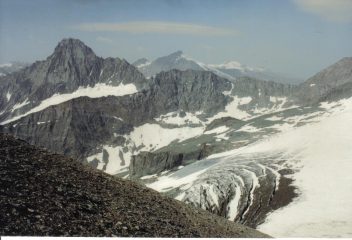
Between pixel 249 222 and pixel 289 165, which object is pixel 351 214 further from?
pixel 289 165

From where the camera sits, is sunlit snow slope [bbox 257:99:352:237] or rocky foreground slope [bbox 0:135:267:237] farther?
sunlit snow slope [bbox 257:99:352:237]

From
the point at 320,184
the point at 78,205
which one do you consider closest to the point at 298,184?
the point at 320,184

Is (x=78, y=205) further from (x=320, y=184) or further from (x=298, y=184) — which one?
(x=298, y=184)

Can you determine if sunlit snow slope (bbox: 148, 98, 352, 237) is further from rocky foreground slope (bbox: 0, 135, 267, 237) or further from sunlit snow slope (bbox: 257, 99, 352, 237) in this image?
rocky foreground slope (bbox: 0, 135, 267, 237)

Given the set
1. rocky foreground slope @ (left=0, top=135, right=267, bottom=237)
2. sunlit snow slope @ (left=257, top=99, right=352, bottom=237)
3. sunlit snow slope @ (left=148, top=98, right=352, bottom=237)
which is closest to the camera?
rocky foreground slope @ (left=0, top=135, right=267, bottom=237)

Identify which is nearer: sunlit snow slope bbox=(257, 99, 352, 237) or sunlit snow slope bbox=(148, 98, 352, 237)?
sunlit snow slope bbox=(257, 99, 352, 237)

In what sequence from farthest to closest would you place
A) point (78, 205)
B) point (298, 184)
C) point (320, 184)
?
point (298, 184)
point (320, 184)
point (78, 205)

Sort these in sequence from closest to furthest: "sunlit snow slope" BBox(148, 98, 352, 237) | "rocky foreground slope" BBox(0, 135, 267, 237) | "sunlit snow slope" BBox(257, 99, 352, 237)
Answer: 1. "rocky foreground slope" BBox(0, 135, 267, 237)
2. "sunlit snow slope" BBox(257, 99, 352, 237)
3. "sunlit snow slope" BBox(148, 98, 352, 237)

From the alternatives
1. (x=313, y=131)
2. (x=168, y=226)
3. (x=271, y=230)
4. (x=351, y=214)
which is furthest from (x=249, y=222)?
(x=313, y=131)

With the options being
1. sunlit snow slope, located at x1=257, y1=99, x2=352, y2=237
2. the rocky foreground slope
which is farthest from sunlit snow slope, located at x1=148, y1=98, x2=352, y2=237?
the rocky foreground slope

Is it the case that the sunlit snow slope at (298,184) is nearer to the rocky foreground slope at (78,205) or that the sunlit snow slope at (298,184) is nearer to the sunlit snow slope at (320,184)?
the sunlit snow slope at (320,184)
